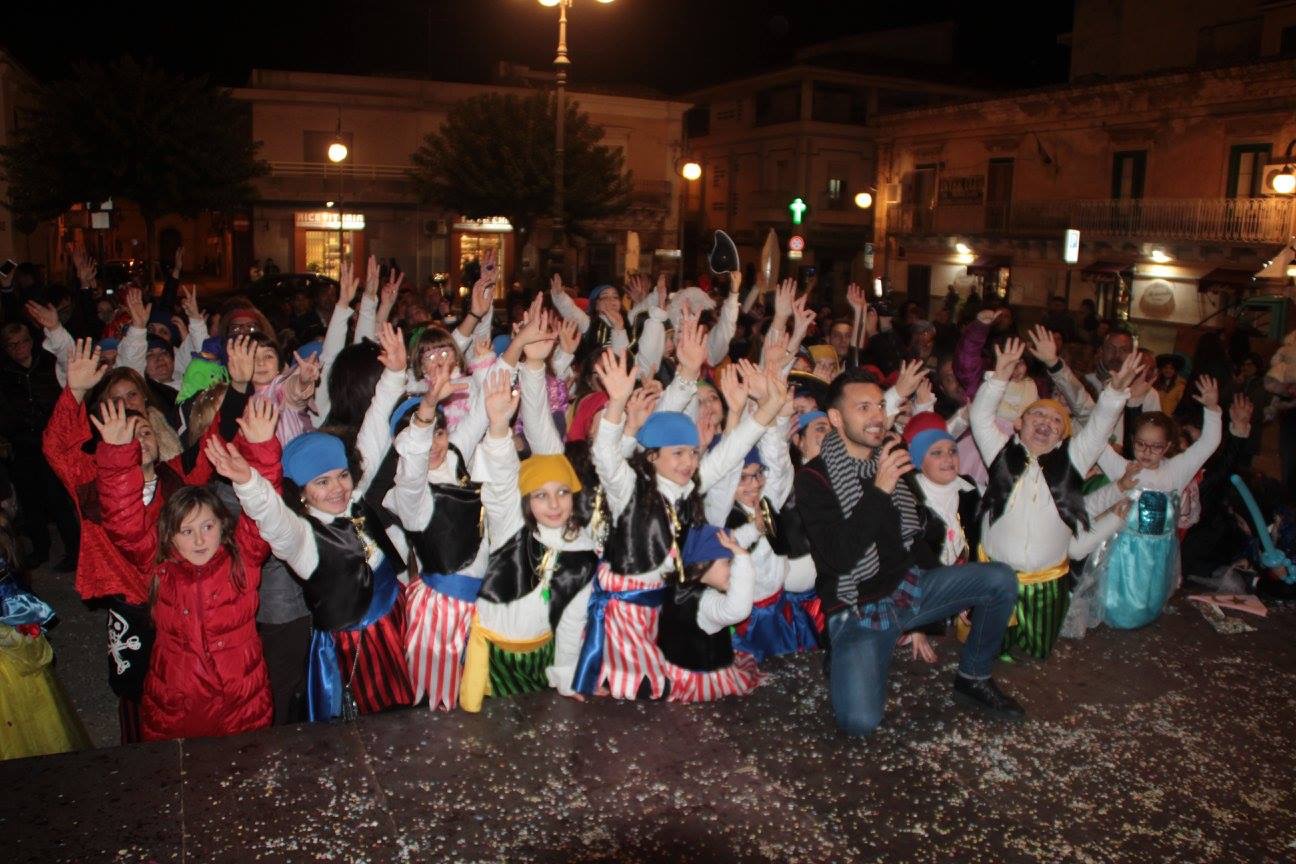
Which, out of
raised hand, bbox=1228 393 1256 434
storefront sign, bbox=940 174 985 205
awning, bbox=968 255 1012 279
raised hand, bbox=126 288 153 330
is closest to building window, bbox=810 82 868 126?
storefront sign, bbox=940 174 985 205

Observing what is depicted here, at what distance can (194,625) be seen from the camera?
3.62 m

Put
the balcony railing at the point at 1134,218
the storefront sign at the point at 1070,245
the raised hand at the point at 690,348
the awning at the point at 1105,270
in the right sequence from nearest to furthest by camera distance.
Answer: the raised hand at the point at 690,348 < the balcony railing at the point at 1134,218 < the storefront sign at the point at 1070,245 < the awning at the point at 1105,270

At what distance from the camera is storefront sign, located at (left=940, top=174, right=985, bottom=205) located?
32747mm

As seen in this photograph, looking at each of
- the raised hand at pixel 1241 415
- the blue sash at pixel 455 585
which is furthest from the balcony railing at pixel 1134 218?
the blue sash at pixel 455 585

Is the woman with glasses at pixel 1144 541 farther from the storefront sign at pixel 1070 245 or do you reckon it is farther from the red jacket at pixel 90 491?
the storefront sign at pixel 1070 245

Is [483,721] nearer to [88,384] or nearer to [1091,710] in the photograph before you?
[88,384]

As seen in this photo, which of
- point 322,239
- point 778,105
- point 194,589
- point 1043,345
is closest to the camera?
point 194,589

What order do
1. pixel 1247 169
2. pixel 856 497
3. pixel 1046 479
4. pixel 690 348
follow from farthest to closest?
pixel 1247 169, pixel 1046 479, pixel 690 348, pixel 856 497

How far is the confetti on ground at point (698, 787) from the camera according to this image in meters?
3.24

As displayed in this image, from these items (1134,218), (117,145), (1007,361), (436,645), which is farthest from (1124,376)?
(1134,218)

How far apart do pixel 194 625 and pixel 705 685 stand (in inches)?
84.7

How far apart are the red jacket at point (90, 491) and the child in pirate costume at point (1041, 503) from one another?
3809mm

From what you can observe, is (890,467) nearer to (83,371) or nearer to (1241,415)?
(83,371)

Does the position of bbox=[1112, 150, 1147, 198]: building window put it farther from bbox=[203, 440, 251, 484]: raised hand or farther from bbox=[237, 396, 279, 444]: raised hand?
bbox=[203, 440, 251, 484]: raised hand
